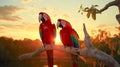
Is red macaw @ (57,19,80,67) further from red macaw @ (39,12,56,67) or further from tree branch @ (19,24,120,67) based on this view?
tree branch @ (19,24,120,67)

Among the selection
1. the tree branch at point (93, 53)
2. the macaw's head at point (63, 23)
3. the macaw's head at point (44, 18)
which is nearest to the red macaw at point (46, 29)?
the macaw's head at point (44, 18)

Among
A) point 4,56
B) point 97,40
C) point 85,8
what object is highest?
point 85,8

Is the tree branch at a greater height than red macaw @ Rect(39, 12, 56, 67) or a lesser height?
lesser

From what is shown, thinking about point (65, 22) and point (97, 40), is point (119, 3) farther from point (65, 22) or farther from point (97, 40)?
point (97, 40)

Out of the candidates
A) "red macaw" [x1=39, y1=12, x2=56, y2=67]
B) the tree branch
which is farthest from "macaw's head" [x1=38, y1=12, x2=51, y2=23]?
the tree branch

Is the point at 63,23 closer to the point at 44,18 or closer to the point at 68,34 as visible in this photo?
the point at 68,34

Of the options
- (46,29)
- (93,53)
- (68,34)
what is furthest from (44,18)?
(93,53)

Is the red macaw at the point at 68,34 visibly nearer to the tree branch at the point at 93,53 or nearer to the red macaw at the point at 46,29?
the red macaw at the point at 46,29

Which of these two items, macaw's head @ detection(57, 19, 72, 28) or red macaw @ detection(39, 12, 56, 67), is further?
red macaw @ detection(39, 12, 56, 67)

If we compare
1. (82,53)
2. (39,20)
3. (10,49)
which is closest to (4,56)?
(10,49)

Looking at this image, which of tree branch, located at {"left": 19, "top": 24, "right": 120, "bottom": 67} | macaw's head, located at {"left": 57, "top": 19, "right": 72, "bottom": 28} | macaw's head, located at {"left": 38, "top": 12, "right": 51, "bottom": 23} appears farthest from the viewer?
macaw's head, located at {"left": 38, "top": 12, "right": 51, "bottom": 23}

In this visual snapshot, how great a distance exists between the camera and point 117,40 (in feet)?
23.9

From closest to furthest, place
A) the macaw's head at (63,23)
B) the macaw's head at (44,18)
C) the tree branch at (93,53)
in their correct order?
the tree branch at (93,53)
the macaw's head at (63,23)
the macaw's head at (44,18)

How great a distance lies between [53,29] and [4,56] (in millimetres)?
27875
